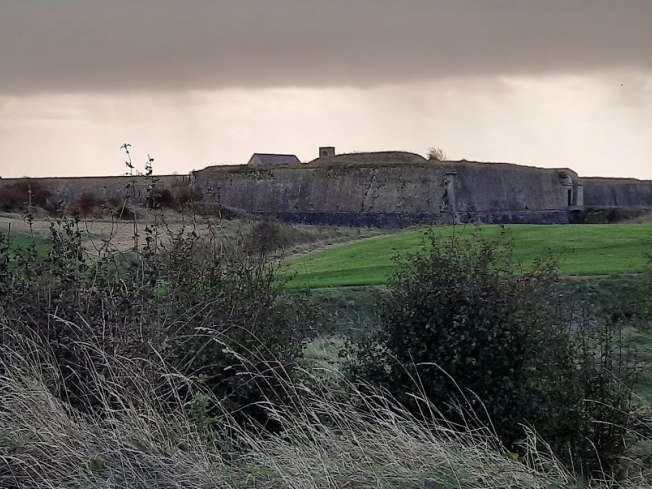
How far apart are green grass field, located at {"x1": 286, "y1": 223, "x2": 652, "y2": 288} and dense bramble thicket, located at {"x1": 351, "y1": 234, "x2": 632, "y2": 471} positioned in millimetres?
10270

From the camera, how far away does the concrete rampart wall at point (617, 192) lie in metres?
74.4

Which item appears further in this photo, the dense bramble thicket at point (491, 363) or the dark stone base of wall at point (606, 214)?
the dark stone base of wall at point (606, 214)

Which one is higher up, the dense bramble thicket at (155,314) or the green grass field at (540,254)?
the dense bramble thicket at (155,314)

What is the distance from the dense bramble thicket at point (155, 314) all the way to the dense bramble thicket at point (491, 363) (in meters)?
1.21

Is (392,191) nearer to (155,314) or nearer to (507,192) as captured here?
(507,192)

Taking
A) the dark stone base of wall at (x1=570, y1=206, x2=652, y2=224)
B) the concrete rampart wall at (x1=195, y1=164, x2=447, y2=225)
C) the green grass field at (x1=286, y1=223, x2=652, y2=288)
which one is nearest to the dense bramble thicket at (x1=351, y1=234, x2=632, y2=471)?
the green grass field at (x1=286, y1=223, x2=652, y2=288)

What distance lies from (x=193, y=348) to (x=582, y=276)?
53.6ft

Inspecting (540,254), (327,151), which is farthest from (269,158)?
(540,254)

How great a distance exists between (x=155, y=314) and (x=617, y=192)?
7320cm

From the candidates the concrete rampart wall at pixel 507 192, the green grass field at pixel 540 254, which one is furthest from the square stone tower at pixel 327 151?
the green grass field at pixel 540 254

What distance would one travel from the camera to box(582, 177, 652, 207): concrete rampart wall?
74438mm

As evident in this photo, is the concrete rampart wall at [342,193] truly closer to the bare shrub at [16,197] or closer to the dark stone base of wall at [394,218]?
the dark stone base of wall at [394,218]

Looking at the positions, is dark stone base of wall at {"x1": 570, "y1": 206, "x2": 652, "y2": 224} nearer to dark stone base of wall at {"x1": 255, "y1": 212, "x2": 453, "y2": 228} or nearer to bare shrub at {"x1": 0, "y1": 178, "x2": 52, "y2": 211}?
dark stone base of wall at {"x1": 255, "y1": 212, "x2": 453, "y2": 228}

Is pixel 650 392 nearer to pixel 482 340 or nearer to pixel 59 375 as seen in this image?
pixel 482 340
